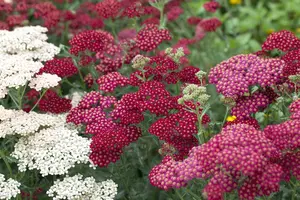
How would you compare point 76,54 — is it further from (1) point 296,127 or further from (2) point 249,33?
(2) point 249,33

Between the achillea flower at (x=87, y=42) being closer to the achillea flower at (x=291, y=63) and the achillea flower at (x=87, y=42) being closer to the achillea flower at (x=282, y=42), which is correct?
the achillea flower at (x=282, y=42)

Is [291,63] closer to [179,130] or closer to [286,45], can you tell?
[286,45]

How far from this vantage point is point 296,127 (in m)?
3.50

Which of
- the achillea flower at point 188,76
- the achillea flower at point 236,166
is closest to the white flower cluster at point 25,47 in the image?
the achillea flower at point 188,76

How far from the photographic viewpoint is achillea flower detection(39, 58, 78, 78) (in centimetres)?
479

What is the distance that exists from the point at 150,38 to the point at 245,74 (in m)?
1.12

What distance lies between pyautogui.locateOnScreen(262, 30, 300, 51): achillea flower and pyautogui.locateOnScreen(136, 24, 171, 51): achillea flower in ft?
3.15

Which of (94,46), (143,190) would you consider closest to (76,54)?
(94,46)

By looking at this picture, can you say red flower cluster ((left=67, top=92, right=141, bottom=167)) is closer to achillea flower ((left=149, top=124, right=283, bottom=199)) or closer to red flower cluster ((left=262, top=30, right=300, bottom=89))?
achillea flower ((left=149, top=124, right=283, bottom=199))

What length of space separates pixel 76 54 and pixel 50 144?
3.44ft

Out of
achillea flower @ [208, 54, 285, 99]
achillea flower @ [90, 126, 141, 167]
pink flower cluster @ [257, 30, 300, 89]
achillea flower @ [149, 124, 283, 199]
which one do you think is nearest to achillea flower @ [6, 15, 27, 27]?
achillea flower @ [90, 126, 141, 167]

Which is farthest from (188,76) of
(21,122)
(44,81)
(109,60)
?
(21,122)

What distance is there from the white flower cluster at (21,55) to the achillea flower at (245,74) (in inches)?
60.4

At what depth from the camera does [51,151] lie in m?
4.16
